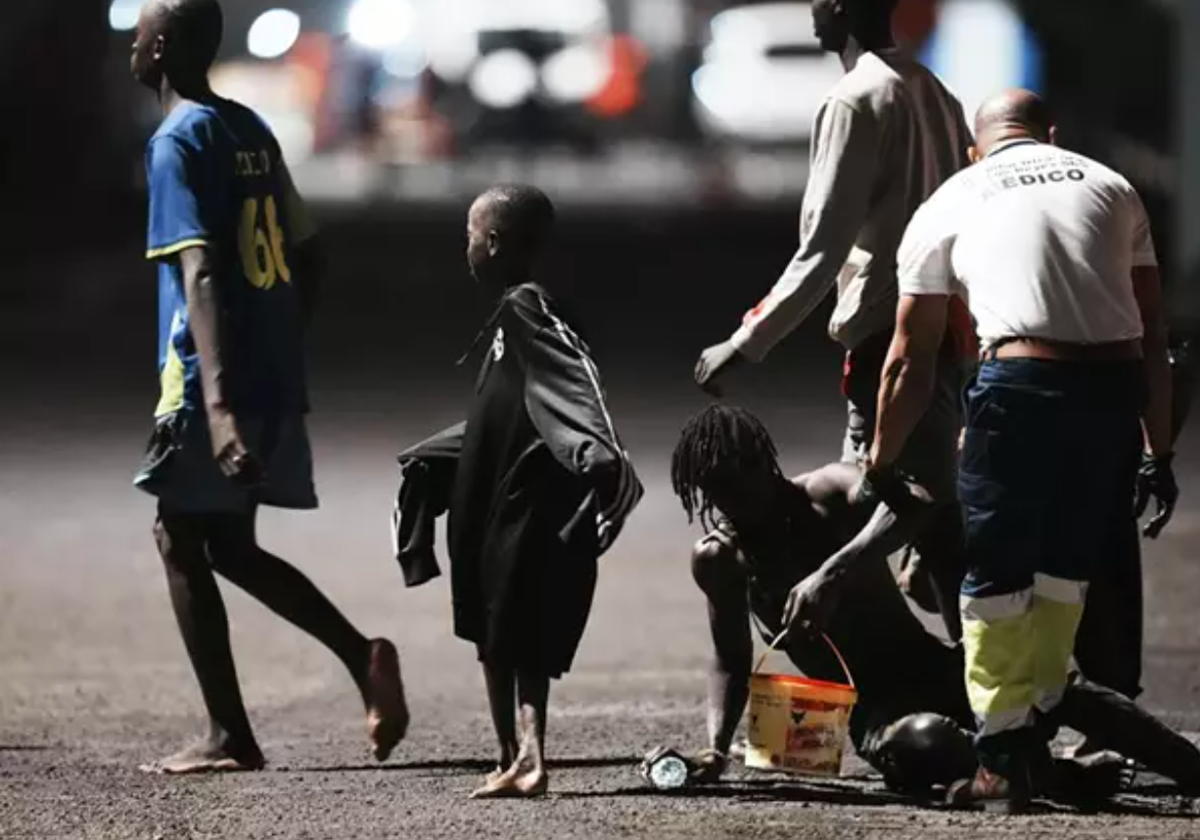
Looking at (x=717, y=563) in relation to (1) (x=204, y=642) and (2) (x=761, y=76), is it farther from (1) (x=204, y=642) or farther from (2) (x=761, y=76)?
(2) (x=761, y=76)

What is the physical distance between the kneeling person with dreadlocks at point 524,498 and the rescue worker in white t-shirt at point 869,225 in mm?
406

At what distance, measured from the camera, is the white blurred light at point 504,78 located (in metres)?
37.4

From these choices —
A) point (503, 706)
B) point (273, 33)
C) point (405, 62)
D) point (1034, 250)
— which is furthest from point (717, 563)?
point (405, 62)

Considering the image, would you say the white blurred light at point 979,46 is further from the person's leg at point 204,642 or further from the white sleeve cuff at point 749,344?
the white sleeve cuff at point 749,344

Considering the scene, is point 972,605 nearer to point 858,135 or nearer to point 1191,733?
point 858,135

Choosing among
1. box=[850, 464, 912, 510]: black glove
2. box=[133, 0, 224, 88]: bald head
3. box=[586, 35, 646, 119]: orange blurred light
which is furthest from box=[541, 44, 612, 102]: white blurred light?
box=[850, 464, 912, 510]: black glove

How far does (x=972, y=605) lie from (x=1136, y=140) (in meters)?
26.7

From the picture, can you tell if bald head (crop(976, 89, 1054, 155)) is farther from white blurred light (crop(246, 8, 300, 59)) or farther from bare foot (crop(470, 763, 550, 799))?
white blurred light (crop(246, 8, 300, 59))

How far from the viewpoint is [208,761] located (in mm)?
8305

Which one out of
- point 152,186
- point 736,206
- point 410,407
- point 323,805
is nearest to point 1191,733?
point 323,805

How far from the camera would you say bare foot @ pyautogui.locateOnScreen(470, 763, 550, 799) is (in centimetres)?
757

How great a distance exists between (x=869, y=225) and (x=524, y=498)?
122 cm

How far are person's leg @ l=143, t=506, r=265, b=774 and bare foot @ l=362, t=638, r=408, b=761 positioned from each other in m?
0.36

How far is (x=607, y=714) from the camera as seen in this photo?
9422 mm
